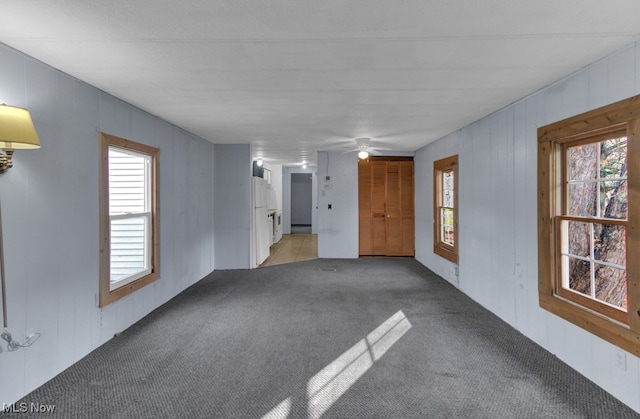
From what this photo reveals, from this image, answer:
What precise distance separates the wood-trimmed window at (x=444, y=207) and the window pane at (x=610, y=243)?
2.38 metres

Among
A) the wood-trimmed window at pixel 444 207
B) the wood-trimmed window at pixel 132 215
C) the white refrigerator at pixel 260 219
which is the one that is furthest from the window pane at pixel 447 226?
the wood-trimmed window at pixel 132 215

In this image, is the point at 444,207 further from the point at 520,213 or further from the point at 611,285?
the point at 611,285

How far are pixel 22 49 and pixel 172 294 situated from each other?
9.91 feet

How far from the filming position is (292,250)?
777 cm

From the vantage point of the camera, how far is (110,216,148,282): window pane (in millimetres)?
3393

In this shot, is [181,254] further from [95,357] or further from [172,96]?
[172,96]

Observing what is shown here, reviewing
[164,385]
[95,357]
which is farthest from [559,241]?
[95,357]

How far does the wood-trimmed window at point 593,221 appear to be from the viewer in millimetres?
1931

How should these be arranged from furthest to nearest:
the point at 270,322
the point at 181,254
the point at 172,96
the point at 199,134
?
the point at 199,134, the point at 181,254, the point at 270,322, the point at 172,96

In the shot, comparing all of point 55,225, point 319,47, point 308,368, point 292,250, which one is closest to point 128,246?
point 55,225

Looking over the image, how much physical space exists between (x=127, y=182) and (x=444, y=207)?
456 cm

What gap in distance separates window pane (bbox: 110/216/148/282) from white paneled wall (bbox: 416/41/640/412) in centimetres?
398

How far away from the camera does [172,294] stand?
4.12m

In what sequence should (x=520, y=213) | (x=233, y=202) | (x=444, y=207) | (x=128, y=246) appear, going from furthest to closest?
1. (x=233, y=202)
2. (x=444, y=207)
3. (x=128, y=246)
4. (x=520, y=213)
